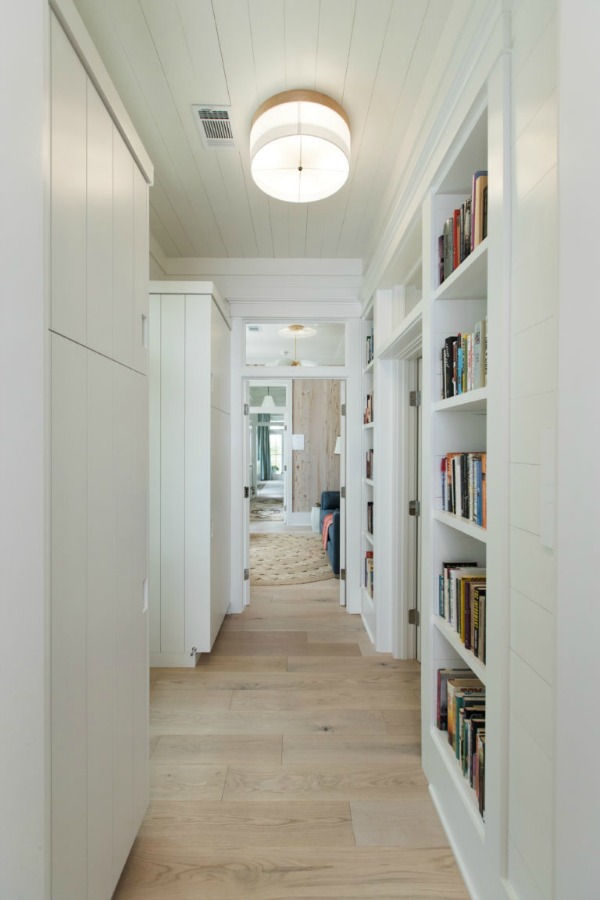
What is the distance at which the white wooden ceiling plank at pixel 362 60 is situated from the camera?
4.75ft

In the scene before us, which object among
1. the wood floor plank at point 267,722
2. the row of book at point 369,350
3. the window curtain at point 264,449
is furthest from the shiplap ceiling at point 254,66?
the window curtain at point 264,449

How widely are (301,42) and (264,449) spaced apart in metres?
11.4

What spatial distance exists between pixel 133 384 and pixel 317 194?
1.28 metres

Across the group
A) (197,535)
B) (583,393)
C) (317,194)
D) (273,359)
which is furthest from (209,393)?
(273,359)

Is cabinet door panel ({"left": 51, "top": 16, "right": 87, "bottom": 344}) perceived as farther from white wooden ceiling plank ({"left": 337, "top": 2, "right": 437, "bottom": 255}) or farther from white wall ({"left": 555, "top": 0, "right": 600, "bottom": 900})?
white wooden ceiling plank ({"left": 337, "top": 2, "right": 437, "bottom": 255})

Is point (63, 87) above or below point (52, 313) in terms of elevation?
above

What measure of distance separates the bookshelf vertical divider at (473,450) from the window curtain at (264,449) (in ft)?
34.5

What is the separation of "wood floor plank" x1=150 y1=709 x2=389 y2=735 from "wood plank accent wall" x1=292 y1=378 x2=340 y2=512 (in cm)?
493

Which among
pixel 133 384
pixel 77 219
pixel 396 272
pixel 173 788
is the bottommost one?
pixel 173 788

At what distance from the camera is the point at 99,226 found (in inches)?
45.5

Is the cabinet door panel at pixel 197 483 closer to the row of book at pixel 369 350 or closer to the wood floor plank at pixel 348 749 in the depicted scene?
the wood floor plank at pixel 348 749

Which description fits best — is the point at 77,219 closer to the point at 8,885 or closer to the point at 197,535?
the point at 8,885

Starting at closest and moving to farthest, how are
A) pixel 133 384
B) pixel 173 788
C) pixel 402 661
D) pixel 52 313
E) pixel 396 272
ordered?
pixel 52 313 → pixel 133 384 → pixel 173 788 → pixel 396 272 → pixel 402 661

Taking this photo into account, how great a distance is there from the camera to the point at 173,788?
174 centimetres
